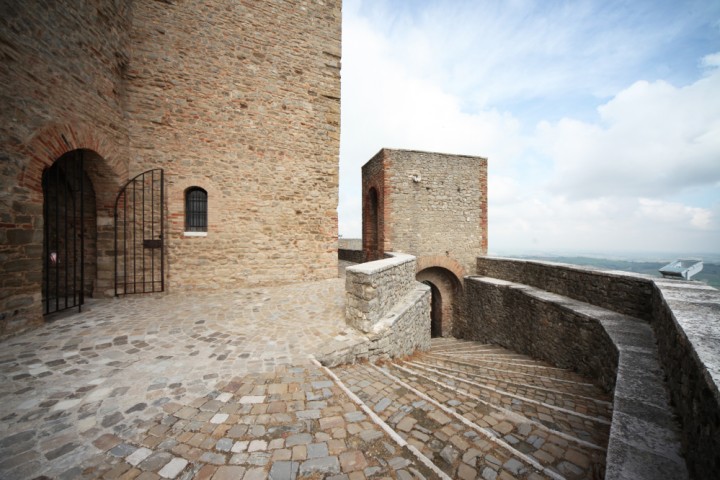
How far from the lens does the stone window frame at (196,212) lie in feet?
21.9

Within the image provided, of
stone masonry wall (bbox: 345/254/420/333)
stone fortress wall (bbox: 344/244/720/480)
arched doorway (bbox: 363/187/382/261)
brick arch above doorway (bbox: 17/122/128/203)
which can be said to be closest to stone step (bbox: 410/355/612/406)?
stone fortress wall (bbox: 344/244/720/480)

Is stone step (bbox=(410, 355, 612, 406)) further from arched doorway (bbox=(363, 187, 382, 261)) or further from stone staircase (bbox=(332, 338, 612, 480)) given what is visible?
arched doorway (bbox=(363, 187, 382, 261))

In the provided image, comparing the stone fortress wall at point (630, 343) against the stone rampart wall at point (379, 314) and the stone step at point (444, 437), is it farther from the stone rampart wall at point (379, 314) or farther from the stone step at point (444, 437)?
the stone step at point (444, 437)

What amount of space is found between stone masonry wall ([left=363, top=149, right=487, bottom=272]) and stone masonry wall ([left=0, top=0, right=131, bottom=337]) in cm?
A: 805

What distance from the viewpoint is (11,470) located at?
1.70m

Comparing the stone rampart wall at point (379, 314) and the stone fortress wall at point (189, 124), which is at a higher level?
the stone fortress wall at point (189, 124)

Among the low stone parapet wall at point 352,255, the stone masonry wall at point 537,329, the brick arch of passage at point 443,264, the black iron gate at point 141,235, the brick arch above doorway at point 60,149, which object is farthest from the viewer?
the low stone parapet wall at point 352,255

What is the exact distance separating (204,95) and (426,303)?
26.5 feet

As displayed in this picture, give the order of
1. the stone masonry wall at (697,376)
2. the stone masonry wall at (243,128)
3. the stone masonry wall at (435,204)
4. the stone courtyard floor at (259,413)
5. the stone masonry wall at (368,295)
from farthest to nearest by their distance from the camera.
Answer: the stone masonry wall at (435,204)
the stone masonry wall at (243,128)
the stone masonry wall at (368,295)
the stone courtyard floor at (259,413)
the stone masonry wall at (697,376)

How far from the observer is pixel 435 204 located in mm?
10430

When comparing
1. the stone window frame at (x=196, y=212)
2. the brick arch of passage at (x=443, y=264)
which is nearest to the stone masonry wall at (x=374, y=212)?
the brick arch of passage at (x=443, y=264)

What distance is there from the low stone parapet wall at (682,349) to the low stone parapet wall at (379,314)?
2629 millimetres

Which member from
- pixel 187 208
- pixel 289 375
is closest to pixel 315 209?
pixel 187 208

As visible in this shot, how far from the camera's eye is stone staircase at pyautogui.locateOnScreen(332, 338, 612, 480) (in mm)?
1882
